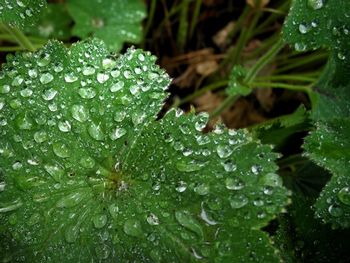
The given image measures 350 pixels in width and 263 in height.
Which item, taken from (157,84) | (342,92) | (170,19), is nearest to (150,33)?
(170,19)

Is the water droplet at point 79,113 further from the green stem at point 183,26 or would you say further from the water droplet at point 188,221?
the green stem at point 183,26

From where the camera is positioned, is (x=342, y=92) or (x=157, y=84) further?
(x=342, y=92)

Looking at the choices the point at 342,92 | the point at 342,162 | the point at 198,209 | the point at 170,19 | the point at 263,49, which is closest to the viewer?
the point at 198,209

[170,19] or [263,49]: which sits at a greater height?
[170,19]

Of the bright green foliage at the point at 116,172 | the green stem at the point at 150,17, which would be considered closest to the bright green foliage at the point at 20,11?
the bright green foliage at the point at 116,172

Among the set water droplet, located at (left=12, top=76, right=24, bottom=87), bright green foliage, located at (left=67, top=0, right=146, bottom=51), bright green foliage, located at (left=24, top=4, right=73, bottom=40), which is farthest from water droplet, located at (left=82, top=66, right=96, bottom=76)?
bright green foliage, located at (left=24, top=4, right=73, bottom=40)

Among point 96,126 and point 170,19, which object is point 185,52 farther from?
point 96,126

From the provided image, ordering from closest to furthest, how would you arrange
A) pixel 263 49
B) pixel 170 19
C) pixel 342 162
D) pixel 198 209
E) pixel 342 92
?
1. pixel 198 209
2. pixel 342 162
3. pixel 342 92
4. pixel 263 49
5. pixel 170 19
